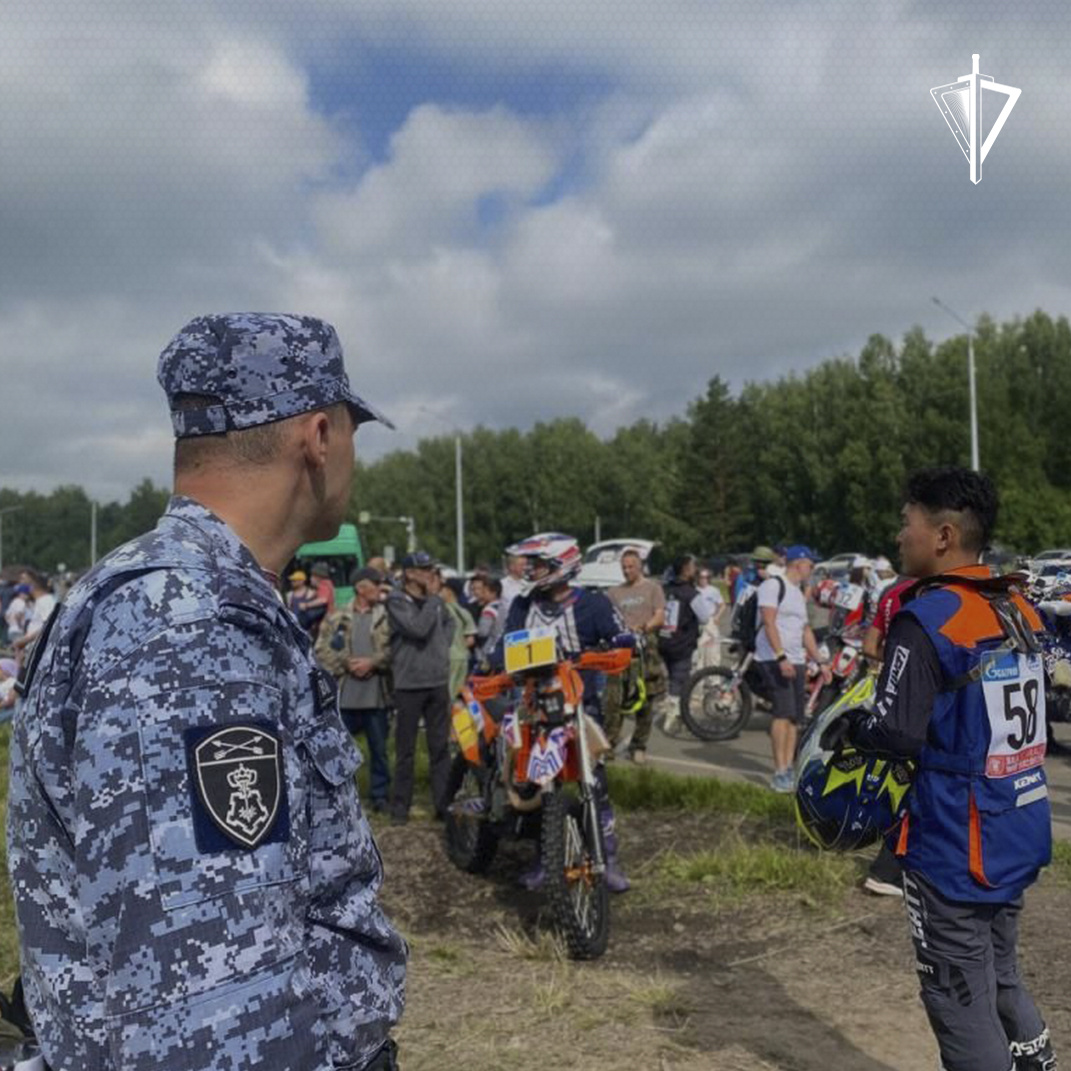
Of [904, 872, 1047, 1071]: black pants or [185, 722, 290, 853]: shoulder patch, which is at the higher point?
[185, 722, 290, 853]: shoulder patch

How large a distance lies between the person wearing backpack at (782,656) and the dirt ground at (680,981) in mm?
3027

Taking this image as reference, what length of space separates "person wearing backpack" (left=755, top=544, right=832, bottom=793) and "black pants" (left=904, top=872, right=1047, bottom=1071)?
21.1 feet

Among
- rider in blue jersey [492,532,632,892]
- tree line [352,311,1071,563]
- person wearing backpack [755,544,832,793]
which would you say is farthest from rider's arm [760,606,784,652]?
tree line [352,311,1071,563]

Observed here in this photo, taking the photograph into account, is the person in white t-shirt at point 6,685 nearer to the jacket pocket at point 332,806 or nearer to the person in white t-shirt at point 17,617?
the person in white t-shirt at point 17,617

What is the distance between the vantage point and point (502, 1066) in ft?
14.6

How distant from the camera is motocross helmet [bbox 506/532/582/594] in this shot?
6.95 metres

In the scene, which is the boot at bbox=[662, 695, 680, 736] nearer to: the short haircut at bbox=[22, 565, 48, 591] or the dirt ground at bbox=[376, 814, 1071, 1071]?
the dirt ground at bbox=[376, 814, 1071, 1071]

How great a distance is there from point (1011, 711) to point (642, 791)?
5.53m

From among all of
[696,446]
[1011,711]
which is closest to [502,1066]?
[1011,711]

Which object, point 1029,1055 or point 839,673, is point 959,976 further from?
point 839,673

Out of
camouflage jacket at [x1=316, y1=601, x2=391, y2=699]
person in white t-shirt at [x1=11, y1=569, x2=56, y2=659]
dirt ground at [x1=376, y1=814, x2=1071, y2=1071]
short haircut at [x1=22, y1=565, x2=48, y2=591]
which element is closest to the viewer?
dirt ground at [x1=376, y1=814, x2=1071, y2=1071]

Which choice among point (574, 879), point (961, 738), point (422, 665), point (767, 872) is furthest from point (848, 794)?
point (422, 665)

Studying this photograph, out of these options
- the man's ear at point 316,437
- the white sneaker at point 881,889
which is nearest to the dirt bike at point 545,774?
the white sneaker at point 881,889

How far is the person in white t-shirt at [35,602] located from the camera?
1470 centimetres
